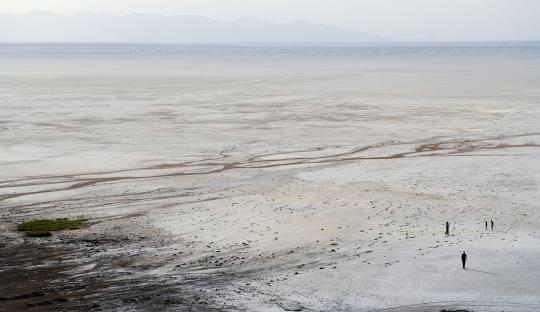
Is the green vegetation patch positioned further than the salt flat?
Yes

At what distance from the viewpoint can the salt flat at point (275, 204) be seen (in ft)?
76.9

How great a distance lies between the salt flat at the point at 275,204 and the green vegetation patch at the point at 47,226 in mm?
566

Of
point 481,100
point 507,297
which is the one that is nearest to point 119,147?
point 507,297

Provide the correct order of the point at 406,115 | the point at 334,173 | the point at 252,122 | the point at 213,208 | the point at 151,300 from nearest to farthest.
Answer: the point at 151,300
the point at 213,208
the point at 334,173
the point at 252,122
the point at 406,115

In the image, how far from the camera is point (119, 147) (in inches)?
1905

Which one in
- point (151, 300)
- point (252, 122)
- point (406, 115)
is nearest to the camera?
point (151, 300)

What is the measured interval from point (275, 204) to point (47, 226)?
9626 millimetres

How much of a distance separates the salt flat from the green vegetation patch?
0.57 metres

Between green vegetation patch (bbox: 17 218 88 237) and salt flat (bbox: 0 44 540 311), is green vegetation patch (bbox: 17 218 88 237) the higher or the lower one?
the higher one

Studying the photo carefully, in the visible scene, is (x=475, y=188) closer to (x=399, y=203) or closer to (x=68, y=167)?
(x=399, y=203)

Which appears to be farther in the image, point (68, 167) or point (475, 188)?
point (68, 167)

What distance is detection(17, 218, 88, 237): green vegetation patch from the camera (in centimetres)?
2938

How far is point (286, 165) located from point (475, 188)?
418 inches

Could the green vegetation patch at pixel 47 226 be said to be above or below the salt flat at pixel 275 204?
above
